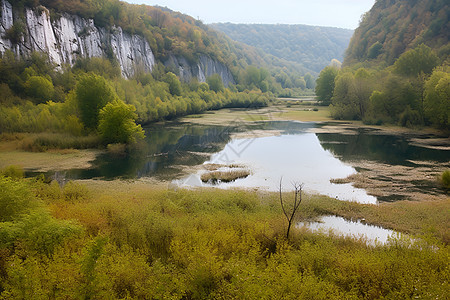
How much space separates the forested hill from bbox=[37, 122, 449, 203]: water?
35249mm

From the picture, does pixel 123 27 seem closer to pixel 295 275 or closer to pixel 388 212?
pixel 388 212

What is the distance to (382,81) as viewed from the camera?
55.9m

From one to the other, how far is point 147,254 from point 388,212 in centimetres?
1130

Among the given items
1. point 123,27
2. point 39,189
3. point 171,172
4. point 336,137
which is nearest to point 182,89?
point 123,27

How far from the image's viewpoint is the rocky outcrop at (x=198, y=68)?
88812 mm

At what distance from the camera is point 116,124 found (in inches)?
1267

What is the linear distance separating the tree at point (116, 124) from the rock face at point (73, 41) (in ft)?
73.9

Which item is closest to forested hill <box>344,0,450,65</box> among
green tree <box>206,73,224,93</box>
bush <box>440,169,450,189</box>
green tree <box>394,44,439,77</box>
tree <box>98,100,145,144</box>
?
green tree <box>394,44,439,77</box>

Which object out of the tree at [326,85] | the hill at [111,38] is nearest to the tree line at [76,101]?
the hill at [111,38]

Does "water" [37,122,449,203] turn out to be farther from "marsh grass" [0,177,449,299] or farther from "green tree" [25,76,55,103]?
"green tree" [25,76,55,103]

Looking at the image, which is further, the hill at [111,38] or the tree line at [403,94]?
the hill at [111,38]

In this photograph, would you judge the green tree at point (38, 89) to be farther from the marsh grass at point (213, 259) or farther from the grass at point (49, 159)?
the marsh grass at point (213, 259)

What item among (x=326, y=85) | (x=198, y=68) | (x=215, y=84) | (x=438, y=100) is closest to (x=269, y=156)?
(x=438, y=100)

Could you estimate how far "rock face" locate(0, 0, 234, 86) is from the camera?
4666 centimetres
